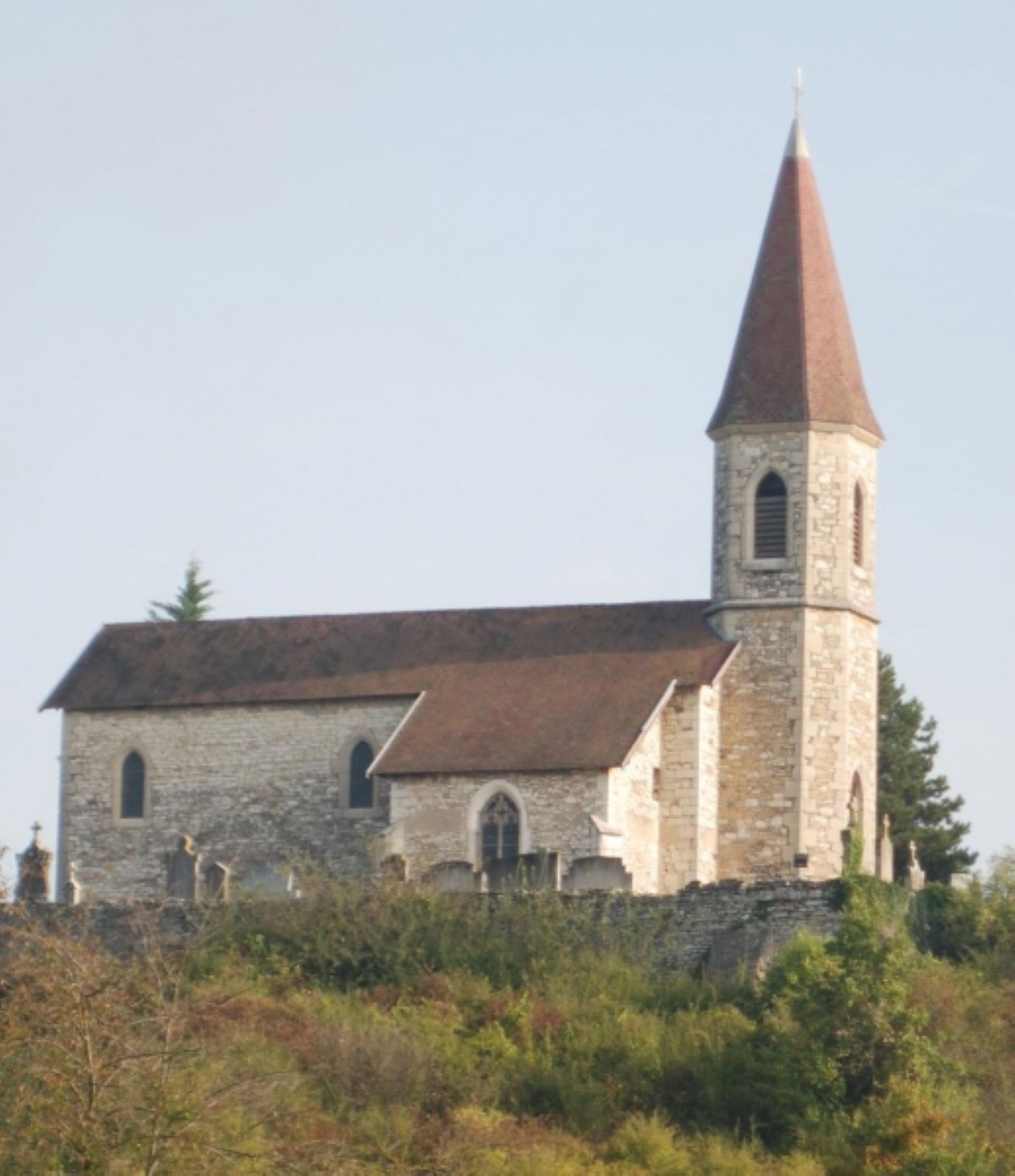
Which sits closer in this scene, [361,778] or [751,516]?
[751,516]

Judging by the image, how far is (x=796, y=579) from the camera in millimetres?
53469

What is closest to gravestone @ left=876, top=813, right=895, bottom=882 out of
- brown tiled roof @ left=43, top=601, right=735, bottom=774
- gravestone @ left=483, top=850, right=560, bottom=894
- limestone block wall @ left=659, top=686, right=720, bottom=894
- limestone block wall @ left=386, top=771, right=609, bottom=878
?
limestone block wall @ left=659, top=686, right=720, bottom=894

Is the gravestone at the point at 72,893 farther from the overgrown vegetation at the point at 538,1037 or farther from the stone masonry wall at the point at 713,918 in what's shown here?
the overgrown vegetation at the point at 538,1037

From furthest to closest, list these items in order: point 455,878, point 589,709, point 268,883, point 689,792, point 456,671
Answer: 1. point 456,671
2. point 589,709
3. point 689,792
4. point 268,883
5. point 455,878

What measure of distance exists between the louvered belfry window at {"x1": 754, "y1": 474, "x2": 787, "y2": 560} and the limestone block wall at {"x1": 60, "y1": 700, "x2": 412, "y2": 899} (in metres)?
6.34

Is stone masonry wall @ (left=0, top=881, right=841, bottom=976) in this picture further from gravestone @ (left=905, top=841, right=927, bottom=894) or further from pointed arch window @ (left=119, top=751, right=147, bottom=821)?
pointed arch window @ (left=119, top=751, right=147, bottom=821)

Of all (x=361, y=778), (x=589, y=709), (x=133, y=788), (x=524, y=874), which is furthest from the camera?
(x=133, y=788)

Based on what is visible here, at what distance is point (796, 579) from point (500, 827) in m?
6.33

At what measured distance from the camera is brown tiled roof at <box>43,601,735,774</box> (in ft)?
171

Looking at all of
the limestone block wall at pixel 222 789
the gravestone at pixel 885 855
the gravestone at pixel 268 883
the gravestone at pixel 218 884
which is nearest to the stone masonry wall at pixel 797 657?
the gravestone at pixel 885 855

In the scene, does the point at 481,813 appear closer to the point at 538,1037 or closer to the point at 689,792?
the point at 689,792

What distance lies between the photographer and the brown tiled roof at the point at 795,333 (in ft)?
178

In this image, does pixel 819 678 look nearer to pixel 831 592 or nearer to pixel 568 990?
pixel 831 592

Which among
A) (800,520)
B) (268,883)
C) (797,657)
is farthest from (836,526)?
(268,883)
